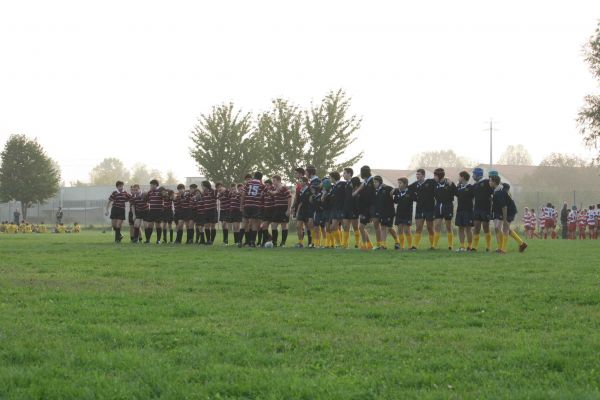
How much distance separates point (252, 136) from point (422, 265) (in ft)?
120

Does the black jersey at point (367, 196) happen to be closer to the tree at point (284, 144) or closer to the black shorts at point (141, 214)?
the black shorts at point (141, 214)

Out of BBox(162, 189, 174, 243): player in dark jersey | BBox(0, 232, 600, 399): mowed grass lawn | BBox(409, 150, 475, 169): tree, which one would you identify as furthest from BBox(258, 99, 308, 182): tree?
BBox(409, 150, 475, 169): tree

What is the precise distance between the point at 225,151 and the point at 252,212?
1084 inches

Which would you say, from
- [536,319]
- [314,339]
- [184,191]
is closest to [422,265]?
[536,319]

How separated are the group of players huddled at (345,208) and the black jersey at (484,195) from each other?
2 cm

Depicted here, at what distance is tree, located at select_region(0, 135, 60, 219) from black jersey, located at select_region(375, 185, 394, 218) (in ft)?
174

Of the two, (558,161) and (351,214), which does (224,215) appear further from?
(558,161)

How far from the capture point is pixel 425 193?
21.2 meters

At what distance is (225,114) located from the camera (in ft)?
167

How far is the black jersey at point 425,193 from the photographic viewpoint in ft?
69.5

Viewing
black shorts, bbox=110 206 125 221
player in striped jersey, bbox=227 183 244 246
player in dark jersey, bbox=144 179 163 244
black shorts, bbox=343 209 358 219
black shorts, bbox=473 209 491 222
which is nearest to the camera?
black shorts, bbox=473 209 491 222

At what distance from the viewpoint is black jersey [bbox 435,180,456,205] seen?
20.8 metres

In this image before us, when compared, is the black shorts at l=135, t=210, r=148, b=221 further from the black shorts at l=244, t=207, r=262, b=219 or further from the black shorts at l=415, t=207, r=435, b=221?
the black shorts at l=415, t=207, r=435, b=221

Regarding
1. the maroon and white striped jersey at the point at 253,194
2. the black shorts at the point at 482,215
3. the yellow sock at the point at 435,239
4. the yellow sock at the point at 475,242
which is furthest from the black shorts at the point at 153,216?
the black shorts at the point at 482,215
